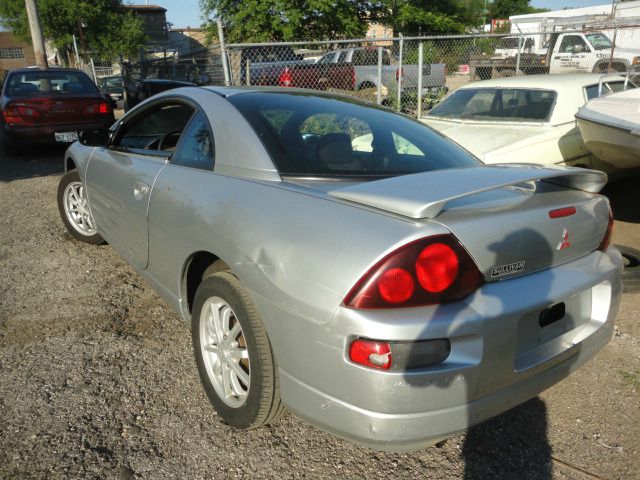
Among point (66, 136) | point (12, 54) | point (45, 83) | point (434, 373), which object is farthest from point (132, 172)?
point (12, 54)

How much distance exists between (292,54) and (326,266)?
43.4 ft

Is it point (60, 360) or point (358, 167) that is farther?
point (60, 360)

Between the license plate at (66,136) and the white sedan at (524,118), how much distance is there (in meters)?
6.13

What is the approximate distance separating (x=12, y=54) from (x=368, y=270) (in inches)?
2942

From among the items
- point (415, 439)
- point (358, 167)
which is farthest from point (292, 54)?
point (415, 439)

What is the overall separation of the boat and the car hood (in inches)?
18.0

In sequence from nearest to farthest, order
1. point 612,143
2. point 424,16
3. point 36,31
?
1. point 612,143
2. point 36,31
3. point 424,16

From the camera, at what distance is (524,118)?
570cm

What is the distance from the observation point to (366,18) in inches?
1067

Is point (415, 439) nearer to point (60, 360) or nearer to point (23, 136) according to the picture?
point (60, 360)

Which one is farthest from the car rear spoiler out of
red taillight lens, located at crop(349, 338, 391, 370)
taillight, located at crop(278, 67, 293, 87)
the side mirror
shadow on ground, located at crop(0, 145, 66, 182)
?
taillight, located at crop(278, 67, 293, 87)

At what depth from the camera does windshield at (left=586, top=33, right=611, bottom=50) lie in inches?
642

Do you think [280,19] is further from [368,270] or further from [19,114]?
[368,270]

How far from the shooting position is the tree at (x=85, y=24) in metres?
32.7
